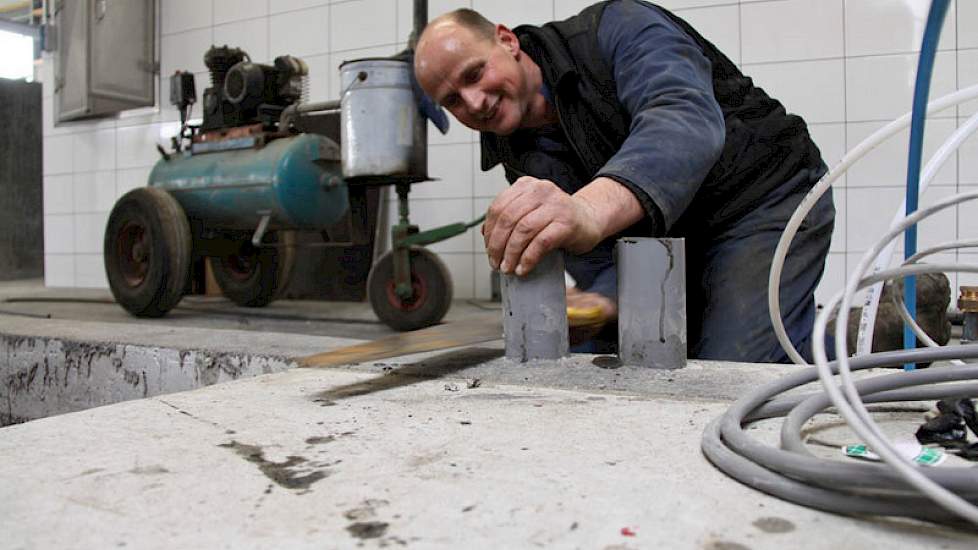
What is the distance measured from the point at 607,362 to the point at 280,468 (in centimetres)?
54

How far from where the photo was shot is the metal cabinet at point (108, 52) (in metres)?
3.89

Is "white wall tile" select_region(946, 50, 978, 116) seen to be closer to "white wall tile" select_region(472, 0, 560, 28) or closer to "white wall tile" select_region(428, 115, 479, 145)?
"white wall tile" select_region(472, 0, 560, 28)

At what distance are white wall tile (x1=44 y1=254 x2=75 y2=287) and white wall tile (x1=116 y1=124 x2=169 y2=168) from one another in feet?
2.65

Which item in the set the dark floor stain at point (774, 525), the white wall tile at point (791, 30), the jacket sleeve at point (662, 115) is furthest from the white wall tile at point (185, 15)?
the dark floor stain at point (774, 525)

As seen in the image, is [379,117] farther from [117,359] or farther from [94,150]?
[94,150]

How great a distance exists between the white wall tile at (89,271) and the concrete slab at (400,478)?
4.06 metres

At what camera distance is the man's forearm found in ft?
2.97

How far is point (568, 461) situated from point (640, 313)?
1.37 feet

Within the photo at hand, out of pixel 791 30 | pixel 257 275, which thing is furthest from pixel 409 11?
pixel 791 30

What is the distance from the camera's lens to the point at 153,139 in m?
4.03

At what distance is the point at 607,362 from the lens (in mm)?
978

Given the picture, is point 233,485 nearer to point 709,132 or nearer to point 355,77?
point 709,132

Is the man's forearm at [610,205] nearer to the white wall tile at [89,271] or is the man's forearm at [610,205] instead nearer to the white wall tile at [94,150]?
the white wall tile at [94,150]

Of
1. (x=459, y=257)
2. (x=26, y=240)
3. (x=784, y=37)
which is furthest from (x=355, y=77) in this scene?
(x=26, y=240)
